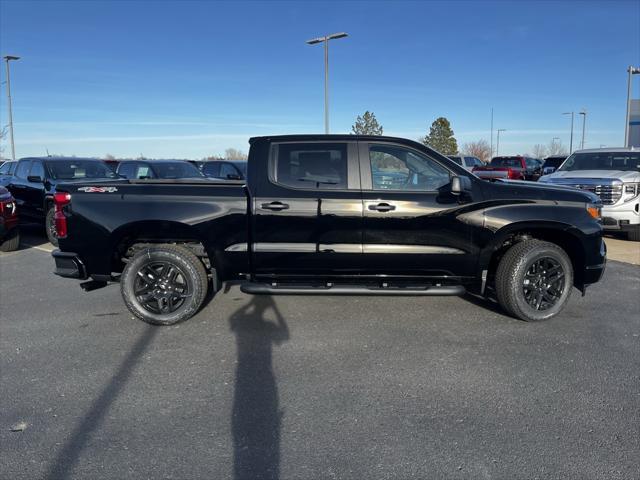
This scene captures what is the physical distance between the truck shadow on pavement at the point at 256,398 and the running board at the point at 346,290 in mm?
395

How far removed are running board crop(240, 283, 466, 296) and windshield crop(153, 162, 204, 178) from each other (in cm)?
878

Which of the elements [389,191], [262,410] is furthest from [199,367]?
[389,191]

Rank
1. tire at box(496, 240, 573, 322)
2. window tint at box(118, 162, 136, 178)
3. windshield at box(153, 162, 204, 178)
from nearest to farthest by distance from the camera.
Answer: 1. tire at box(496, 240, 573, 322)
2. windshield at box(153, 162, 204, 178)
3. window tint at box(118, 162, 136, 178)

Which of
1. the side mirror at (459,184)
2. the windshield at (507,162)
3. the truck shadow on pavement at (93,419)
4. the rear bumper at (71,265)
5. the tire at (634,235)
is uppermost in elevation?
the windshield at (507,162)

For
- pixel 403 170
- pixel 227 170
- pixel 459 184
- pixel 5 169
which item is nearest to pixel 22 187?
pixel 5 169

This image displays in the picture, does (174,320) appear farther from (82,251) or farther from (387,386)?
(387,386)

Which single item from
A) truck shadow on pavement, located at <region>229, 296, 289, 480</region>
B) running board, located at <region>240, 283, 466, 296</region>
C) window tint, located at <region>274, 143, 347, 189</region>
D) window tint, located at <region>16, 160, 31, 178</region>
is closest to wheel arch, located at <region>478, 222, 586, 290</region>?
running board, located at <region>240, 283, 466, 296</region>

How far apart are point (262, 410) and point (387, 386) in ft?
3.18

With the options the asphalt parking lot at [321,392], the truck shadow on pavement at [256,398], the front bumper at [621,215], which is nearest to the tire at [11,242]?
the asphalt parking lot at [321,392]

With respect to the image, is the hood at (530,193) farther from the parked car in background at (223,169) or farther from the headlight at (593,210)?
the parked car in background at (223,169)

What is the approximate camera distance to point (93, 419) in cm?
336

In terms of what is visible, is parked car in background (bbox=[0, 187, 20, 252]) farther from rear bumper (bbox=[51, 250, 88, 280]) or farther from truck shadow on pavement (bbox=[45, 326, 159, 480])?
truck shadow on pavement (bbox=[45, 326, 159, 480])

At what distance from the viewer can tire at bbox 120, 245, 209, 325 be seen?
5168mm

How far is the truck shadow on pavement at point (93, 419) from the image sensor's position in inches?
112
